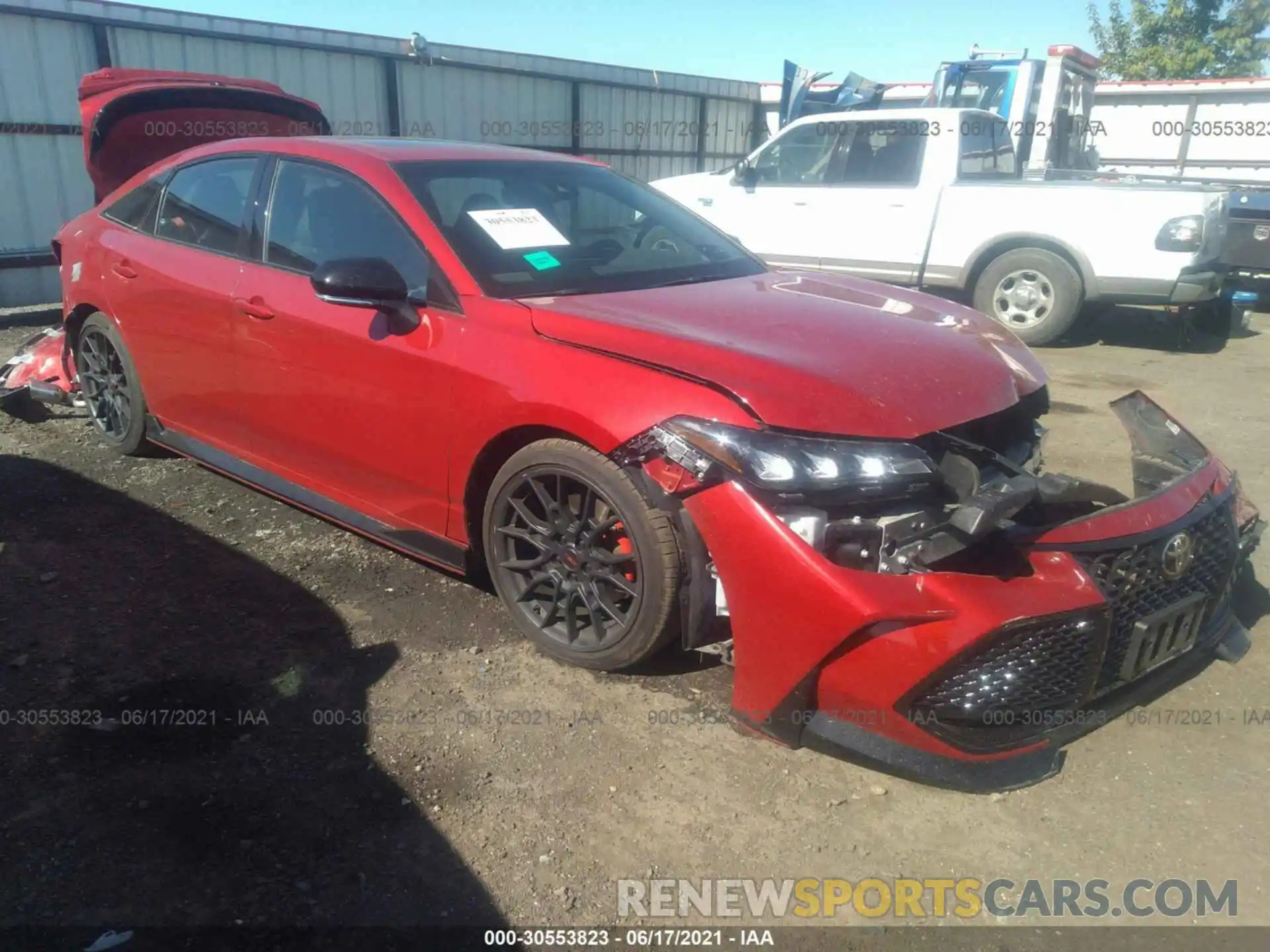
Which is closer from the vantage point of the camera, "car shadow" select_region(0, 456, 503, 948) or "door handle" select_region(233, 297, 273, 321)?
"car shadow" select_region(0, 456, 503, 948)

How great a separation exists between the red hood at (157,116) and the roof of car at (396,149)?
1.94 meters

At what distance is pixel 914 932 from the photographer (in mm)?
2150

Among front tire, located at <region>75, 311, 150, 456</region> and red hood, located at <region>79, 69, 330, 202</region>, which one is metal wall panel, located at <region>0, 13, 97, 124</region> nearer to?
red hood, located at <region>79, 69, 330, 202</region>

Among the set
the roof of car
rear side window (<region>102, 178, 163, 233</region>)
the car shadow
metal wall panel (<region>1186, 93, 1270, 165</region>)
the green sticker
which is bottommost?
the car shadow

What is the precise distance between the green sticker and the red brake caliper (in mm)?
1016

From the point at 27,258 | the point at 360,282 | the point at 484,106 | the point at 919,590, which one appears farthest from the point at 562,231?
the point at 484,106

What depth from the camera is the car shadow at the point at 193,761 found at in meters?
2.20

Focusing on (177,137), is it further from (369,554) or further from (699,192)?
(699,192)

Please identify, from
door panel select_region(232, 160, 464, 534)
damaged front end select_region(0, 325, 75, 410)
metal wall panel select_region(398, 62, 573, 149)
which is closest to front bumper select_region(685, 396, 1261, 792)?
door panel select_region(232, 160, 464, 534)

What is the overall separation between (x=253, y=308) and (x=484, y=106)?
33.2ft

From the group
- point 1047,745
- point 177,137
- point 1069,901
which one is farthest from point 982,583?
point 177,137

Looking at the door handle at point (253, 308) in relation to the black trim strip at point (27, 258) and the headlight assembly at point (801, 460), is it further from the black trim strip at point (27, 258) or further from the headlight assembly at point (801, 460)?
the black trim strip at point (27, 258)

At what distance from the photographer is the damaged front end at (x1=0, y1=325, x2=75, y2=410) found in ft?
18.2

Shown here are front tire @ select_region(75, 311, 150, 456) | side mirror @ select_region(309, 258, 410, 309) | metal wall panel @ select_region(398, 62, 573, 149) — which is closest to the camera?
side mirror @ select_region(309, 258, 410, 309)
